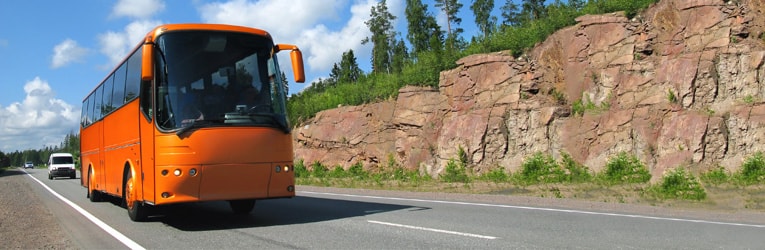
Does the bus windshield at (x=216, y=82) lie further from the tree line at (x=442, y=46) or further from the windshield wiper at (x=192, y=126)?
the tree line at (x=442, y=46)

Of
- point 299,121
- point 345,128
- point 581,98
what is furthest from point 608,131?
point 299,121

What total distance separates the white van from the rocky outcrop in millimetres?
25080

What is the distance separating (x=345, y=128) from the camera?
1479 inches

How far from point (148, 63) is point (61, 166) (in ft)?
131

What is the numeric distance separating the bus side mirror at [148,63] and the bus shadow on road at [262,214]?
290 centimetres

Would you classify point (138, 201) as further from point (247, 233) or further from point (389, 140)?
point (389, 140)

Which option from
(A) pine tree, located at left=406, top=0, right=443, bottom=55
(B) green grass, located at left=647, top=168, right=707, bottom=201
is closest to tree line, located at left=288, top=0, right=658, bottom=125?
(A) pine tree, located at left=406, top=0, right=443, bottom=55

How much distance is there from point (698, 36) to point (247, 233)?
20714 mm

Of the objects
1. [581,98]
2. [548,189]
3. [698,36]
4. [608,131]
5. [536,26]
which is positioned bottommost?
[548,189]

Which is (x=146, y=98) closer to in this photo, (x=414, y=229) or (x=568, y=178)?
(x=414, y=229)

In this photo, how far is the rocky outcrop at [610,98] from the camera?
836 inches

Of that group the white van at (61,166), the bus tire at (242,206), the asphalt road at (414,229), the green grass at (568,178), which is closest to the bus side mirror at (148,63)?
the asphalt road at (414,229)

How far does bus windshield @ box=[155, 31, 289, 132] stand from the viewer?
394 inches

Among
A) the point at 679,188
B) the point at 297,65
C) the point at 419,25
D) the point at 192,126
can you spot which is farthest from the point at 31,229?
the point at 419,25
